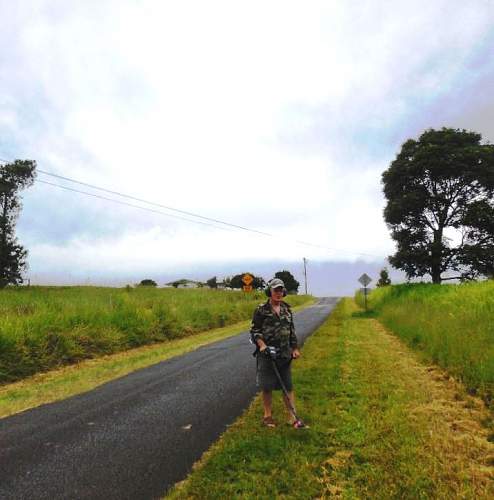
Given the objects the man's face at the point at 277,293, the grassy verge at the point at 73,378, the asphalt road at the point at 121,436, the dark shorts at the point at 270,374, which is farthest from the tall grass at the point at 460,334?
the grassy verge at the point at 73,378

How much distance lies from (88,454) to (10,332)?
330 inches

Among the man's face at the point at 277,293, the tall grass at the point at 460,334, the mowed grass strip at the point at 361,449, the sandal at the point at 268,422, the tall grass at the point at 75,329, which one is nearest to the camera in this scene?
the mowed grass strip at the point at 361,449

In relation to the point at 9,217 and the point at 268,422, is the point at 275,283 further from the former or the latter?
the point at 9,217

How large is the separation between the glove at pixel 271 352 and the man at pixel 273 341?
0.04m

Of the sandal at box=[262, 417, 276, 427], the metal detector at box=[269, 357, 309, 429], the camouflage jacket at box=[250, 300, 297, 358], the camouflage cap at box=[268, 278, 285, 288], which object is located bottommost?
the sandal at box=[262, 417, 276, 427]

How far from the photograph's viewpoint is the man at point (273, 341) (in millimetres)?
6527

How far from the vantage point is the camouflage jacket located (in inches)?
258

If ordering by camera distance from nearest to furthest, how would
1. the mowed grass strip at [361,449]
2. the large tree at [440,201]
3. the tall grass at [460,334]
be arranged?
the mowed grass strip at [361,449] < the tall grass at [460,334] < the large tree at [440,201]

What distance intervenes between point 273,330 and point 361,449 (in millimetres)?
2017

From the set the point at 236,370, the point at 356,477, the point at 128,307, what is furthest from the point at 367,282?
the point at 356,477

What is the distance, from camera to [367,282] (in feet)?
119

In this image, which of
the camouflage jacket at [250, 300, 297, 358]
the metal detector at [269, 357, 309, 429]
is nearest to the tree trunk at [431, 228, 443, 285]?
the camouflage jacket at [250, 300, 297, 358]

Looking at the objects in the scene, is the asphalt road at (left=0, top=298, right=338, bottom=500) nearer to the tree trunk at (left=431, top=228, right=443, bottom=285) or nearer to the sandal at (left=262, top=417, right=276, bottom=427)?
the sandal at (left=262, top=417, right=276, bottom=427)

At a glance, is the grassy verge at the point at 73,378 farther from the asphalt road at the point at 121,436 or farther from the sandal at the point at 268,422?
the sandal at the point at 268,422
